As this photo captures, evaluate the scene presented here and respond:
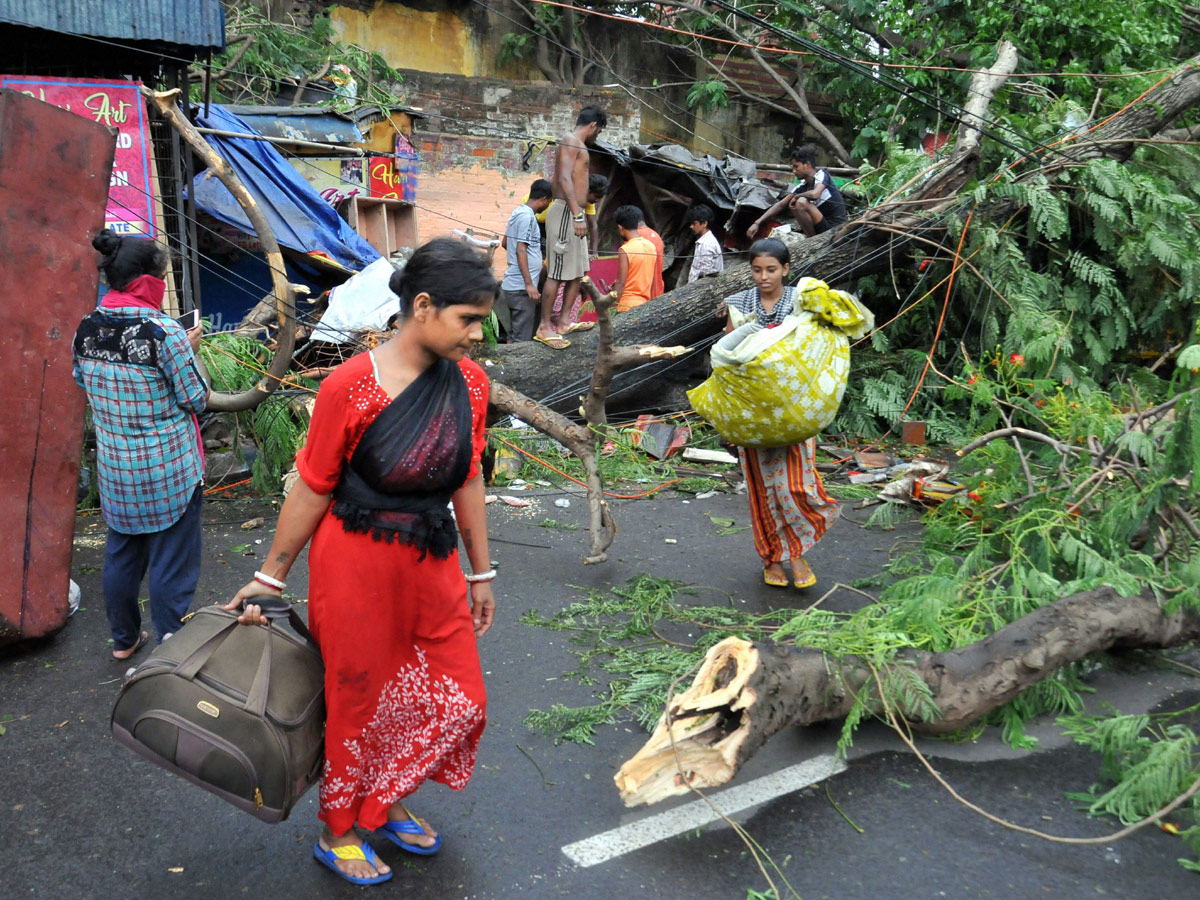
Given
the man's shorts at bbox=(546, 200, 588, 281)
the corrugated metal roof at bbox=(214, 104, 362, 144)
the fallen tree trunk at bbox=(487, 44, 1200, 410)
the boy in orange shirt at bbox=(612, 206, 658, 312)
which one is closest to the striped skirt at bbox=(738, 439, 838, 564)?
the fallen tree trunk at bbox=(487, 44, 1200, 410)

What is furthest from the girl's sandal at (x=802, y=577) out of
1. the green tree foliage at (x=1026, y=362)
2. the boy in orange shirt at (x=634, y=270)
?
the boy in orange shirt at (x=634, y=270)

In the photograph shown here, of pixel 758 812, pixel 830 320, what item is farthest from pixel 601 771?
pixel 830 320

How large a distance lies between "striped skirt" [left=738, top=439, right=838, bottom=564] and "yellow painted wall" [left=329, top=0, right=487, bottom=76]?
12051mm

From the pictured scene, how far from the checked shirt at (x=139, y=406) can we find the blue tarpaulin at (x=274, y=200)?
17.6 feet

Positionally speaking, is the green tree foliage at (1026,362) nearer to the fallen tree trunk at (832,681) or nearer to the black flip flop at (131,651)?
the fallen tree trunk at (832,681)

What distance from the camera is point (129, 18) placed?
7191 millimetres

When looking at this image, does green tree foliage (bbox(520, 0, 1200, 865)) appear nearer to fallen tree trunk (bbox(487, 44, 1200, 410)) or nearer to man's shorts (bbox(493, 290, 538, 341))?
fallen tree trunk (bbox(487, 44, 1200, 410))

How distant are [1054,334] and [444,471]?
19.8 feet

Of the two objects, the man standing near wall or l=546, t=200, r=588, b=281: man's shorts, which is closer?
l=546, t=200, r=588, b=281: man's shorts

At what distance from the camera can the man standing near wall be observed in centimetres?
877

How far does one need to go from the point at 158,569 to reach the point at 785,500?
2836 millimetres

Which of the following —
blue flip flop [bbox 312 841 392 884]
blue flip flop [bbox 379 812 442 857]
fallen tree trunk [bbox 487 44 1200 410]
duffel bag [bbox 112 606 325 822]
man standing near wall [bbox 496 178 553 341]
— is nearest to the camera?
duffel bag [bbox 112 606 325 822]

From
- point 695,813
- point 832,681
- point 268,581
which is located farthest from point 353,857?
point 832,681

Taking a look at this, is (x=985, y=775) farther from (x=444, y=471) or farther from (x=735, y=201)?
(x=735, y=201)
